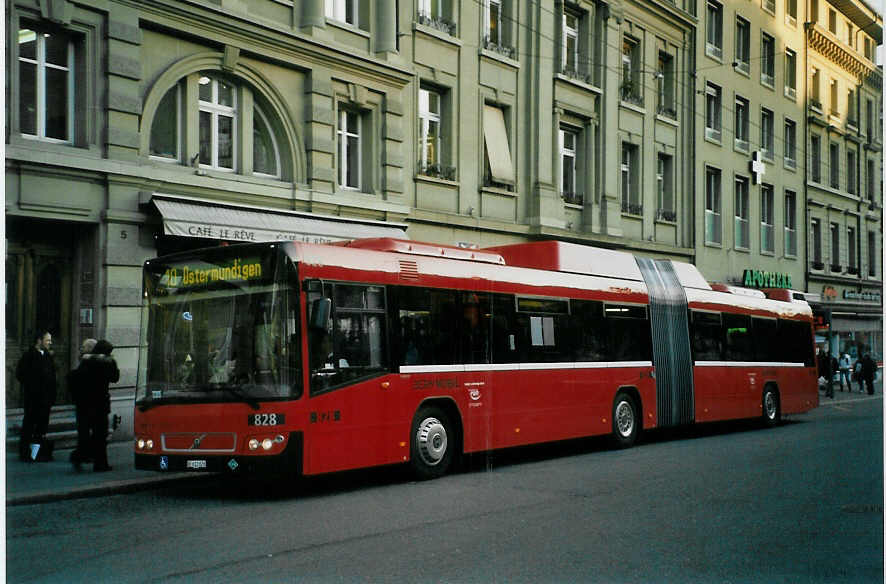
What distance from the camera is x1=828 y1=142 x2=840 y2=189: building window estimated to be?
11070 millimetres

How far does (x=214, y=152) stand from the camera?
1639cm

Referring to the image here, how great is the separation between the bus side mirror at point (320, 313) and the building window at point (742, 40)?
571 cm

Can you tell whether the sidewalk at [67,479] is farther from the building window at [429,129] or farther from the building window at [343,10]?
the building window at [343,10]

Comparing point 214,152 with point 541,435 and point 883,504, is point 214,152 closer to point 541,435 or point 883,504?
point 541,435

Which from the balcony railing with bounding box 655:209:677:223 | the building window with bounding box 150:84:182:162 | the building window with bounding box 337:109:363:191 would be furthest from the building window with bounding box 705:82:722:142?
the building window with bounding box 150:84:182:162

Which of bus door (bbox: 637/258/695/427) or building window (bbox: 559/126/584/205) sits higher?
building window (bbox: 559/126/584/205)

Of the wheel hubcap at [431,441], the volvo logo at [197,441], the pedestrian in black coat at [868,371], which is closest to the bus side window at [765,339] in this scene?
the pedestrian in black coat at [868,371]

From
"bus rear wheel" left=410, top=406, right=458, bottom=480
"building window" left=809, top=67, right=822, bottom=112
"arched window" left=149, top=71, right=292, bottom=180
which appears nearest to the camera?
"building window" left=809, top=67, right=822, bottom=112

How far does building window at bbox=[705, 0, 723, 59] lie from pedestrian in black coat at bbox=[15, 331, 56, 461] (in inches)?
332

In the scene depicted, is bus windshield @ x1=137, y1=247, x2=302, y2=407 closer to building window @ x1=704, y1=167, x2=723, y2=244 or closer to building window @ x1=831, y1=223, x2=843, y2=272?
building window @ x1=831, y1=223, x2=843, y2=272

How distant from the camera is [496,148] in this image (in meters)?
14.6

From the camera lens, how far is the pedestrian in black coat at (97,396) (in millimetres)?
12398

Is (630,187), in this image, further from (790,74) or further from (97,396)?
(97,396)

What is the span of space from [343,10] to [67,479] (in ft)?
30.7
